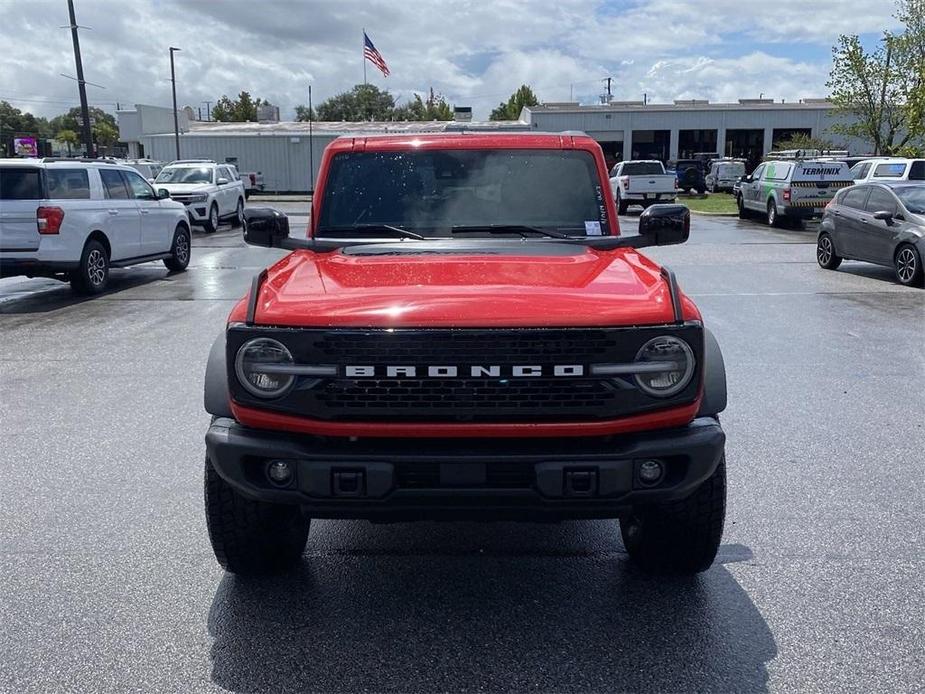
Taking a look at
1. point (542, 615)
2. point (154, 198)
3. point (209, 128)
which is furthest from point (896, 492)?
point (209, 128)

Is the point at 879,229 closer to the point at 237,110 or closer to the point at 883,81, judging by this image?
the point at 883,81

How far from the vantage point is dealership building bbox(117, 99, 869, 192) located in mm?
50156

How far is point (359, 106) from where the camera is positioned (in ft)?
331

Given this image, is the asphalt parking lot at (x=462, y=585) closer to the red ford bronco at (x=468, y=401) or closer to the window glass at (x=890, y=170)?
the red ford bronco at (x=468, y=401)

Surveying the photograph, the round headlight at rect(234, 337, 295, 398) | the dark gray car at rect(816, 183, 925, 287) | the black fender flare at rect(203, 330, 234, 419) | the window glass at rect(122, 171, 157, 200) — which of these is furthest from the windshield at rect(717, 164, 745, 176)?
the round headlight at rect(234, 337, 295, 398)

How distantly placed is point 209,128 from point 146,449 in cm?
5770

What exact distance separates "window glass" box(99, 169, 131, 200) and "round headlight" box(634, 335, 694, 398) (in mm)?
11465

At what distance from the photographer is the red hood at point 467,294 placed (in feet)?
10.1

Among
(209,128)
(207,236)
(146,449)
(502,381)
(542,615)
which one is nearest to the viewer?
(502,381)

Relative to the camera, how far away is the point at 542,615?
3.48m

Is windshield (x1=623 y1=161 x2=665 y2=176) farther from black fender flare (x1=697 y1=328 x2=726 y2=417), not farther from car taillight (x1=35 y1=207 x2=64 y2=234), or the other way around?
black fender flare (x1=697 y1=328 x2=726 y2=417)

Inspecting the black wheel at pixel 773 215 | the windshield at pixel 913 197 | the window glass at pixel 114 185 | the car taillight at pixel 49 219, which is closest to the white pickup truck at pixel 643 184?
the black wheel at pixel 773 215

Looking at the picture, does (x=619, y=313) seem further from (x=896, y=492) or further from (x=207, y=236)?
(x=207, y=236)

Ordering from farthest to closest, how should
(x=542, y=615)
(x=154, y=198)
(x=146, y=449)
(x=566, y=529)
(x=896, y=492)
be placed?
(x=154, y=198) < (x=146, y=449) < (x=896, y=492) < (x=566, y=529) < (x=542, y=615)
